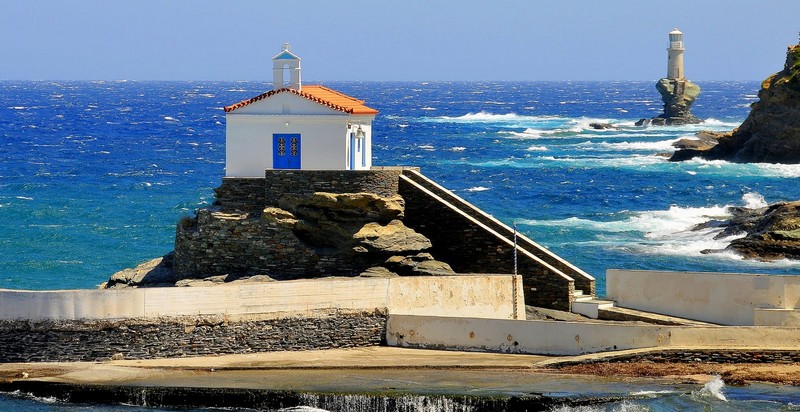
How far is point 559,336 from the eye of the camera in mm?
28141

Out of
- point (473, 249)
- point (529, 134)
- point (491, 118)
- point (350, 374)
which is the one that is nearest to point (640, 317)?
point (473, 249)

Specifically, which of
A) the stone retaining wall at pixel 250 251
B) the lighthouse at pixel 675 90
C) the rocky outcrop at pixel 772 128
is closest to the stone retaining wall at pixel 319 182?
the stone retaining wall at pixel 250 251

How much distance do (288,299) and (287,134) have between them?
6278 millimetres

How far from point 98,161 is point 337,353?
6158 centimetres

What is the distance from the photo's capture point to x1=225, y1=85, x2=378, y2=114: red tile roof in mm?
33656

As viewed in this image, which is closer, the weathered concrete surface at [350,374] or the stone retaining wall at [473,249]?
the weathered concrete surface at [350,374]

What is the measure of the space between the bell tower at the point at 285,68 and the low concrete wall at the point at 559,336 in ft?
26.3

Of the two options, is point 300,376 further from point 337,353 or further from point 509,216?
point 509,216

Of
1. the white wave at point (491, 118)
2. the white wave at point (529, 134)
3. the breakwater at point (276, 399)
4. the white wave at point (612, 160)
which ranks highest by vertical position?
the breakwater at point (276, 399)

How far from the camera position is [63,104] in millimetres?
183375

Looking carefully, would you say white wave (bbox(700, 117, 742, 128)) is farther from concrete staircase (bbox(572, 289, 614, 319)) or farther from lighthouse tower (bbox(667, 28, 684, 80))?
concrete staircase (bbox(572, 289, 614, 319))

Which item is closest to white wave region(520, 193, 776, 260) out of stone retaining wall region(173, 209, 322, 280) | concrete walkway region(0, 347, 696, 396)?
stone retaining wall region(173, 209, 322, 280)

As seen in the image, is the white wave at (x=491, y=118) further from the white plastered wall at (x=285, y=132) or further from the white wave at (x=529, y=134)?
the white plastered wall at (x=285, y=132)

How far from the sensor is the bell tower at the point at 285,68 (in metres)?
34.6
